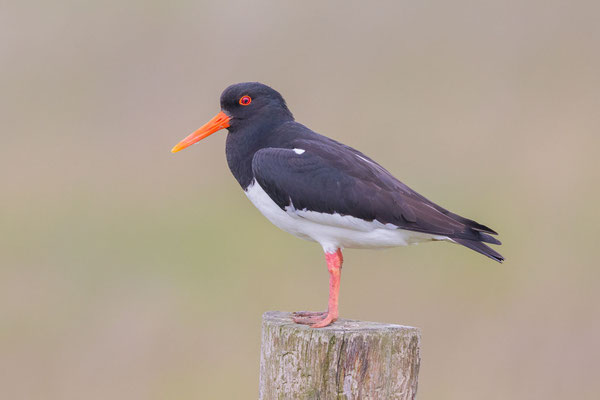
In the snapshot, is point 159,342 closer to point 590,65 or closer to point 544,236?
point 544,236

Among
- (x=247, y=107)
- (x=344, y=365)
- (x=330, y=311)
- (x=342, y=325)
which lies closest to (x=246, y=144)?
(x=247, y=107)

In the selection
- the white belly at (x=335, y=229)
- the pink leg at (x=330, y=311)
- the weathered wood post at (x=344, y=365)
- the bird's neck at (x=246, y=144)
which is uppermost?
the bird's neck at (x=246, y=144)

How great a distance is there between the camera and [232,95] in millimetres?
7066

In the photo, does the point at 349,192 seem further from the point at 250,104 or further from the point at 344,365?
the point at 344,365

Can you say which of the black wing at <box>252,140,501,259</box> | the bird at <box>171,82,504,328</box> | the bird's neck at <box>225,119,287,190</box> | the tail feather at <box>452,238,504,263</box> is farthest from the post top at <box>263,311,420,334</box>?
the bird's neck at <box>225,119,287,190</box>

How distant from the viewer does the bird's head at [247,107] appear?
7031 mm

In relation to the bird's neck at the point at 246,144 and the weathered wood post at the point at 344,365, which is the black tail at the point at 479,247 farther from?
the bird's neck at the point at 246,144

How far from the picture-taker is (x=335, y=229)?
6.40 m

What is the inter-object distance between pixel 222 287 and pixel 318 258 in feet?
4.28

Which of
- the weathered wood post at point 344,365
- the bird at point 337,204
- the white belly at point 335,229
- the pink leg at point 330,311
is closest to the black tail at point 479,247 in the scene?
the bird at point 337,204

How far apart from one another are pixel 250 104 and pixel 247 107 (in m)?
0.03

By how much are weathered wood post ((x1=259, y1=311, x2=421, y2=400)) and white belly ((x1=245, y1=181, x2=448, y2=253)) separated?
1160 millimetres

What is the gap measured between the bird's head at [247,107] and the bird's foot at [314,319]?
1423 millimetres

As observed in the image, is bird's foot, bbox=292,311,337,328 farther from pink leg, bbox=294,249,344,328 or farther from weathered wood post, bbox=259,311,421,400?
weathered wood post, bbox=259,311,421,400
